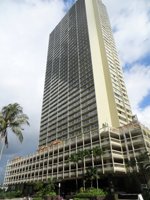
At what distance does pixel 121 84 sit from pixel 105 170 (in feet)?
162

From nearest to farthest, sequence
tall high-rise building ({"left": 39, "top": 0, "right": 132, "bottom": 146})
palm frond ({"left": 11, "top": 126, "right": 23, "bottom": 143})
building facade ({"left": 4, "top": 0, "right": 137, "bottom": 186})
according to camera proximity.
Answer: palm frond ({"left": 11, "top": 126, "right": 23, "bottom": 143}) < building facade ({"left": 4, "top": 0, "right": 137, "bottom": 186}) < tall high-rise building ({"left": 39, "top": 0, "right": 132, "bottom": 146})

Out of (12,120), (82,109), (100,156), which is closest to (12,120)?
(12,120)

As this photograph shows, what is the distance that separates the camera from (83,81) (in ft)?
293

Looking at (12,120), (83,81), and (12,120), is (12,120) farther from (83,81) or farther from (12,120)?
(83,81)

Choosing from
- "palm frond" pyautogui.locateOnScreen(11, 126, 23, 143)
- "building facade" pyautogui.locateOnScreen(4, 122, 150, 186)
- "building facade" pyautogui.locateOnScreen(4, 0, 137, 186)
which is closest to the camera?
"palm frond" pyautogui.locateOnScreen(11, 126, 23, 143)

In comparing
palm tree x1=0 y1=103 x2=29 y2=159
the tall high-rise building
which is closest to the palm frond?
palm tree x1=0 y1=103 x2=29 y2=159

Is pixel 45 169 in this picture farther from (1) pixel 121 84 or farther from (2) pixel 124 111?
(1) pixel 121 84

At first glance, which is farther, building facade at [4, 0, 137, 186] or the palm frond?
building facade at [4, 0, 137, 186]

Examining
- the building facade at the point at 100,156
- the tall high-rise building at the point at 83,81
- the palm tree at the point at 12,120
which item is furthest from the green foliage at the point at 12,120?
the tall high-rise building at the point at 83,81

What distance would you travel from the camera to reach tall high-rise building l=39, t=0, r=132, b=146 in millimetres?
76750

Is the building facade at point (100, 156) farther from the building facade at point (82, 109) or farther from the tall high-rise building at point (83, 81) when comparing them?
the tall high-rise building at point (83, 81)

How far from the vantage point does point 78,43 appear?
4176 inches

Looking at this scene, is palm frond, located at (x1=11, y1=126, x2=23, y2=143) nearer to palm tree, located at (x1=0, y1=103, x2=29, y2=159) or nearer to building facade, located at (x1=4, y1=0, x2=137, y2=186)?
palm tree, located at (x1=0, y1=103, x2=29, y2=159)

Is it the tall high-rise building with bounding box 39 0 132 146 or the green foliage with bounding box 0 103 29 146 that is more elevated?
the tall high-rise building with bounding box 39 0 132 146
